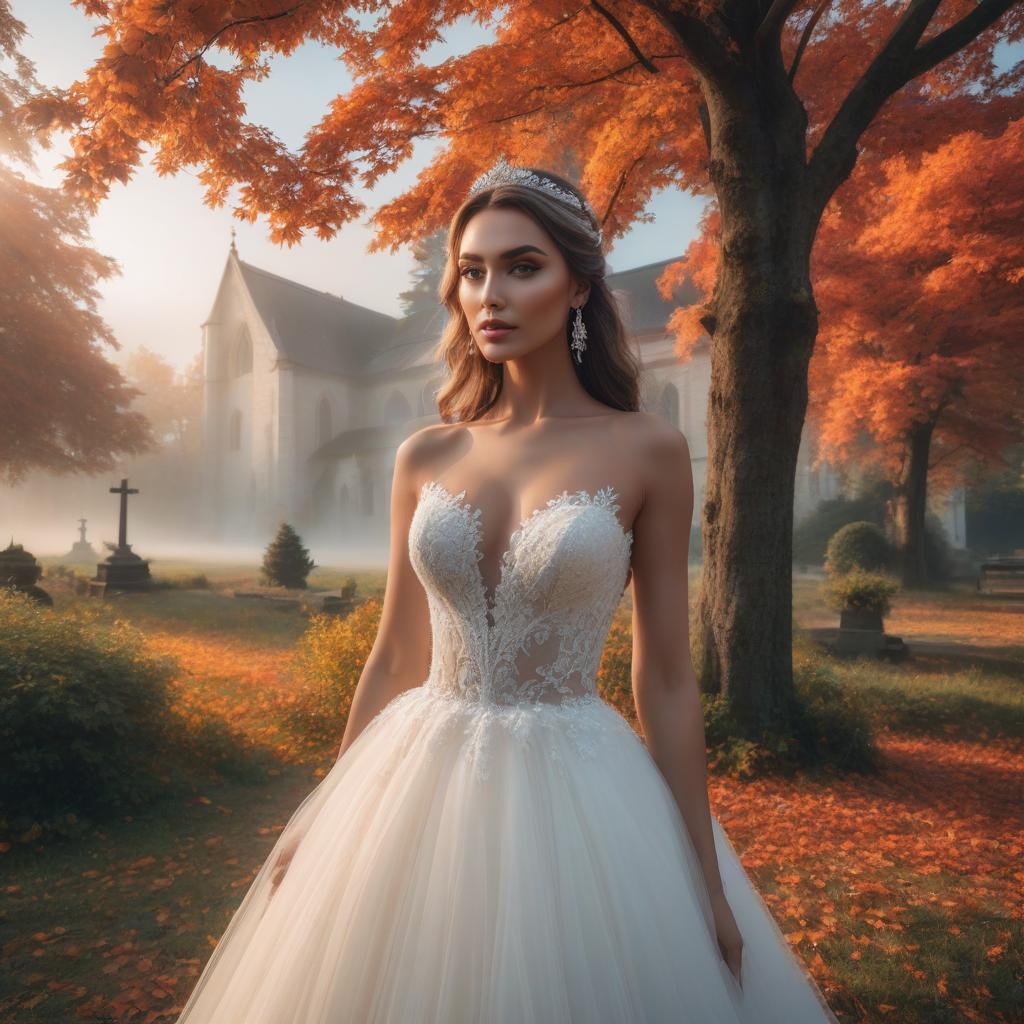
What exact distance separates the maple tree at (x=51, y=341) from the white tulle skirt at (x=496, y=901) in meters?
6.32

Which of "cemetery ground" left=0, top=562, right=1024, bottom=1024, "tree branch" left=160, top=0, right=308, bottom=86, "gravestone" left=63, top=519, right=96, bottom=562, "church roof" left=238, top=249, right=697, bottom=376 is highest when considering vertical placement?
"tree branch" left=160, top=0, right=308, bottom=86

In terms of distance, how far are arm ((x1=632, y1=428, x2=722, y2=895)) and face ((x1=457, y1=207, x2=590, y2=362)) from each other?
401 millimetres

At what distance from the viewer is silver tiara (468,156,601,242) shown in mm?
1816

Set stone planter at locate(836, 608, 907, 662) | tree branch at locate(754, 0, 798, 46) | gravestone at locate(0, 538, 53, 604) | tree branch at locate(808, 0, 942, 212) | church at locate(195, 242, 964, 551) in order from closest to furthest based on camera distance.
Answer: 1. tree branch at locate(754, 0, 798, 46)
2. tree branch at locate(808, 0, 942, 212)
3. gravestone at locate(0, 538, 53, 604)
4. stone planter at locate(836, 608, 907, 662)
5. church at locate(195, 242, 964, 551)

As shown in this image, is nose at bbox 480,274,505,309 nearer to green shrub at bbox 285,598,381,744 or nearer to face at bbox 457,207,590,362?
face at bbox 457,207,590,362

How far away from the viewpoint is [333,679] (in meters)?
6.05

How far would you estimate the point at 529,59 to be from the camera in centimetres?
575

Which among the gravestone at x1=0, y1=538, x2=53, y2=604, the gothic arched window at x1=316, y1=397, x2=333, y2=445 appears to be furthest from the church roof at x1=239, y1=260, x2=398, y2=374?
the gravestone at x1=0, y1=538, x2=53, y2=604

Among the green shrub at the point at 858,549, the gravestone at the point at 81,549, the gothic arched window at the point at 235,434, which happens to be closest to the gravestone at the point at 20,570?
the gravestone at the point at 81,549

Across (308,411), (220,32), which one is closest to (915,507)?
(308,411)

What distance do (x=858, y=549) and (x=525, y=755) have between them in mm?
10077

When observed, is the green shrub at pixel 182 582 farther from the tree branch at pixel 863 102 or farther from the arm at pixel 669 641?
the arm at pixel 669 641

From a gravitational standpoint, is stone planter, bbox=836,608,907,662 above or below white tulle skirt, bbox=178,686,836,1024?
below

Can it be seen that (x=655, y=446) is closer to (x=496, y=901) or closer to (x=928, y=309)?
(x=496, y=901)
